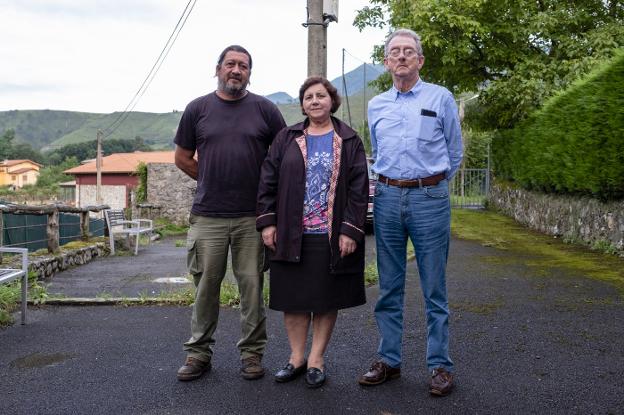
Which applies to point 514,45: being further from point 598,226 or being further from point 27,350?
point 27,350

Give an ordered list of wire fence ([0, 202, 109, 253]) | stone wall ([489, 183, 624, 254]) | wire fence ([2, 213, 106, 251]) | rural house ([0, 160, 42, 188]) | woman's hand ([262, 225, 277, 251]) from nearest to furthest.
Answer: woman's hand ([262, 225, 277, 251]), wire fence ([0, 202, 109, 253]), stone wall ([489, 183, 624, 254]), wire fence ([2, 213, 106, 251]), rural house ([0, 160, 42, 188])

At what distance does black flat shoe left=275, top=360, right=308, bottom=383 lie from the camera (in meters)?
3.65

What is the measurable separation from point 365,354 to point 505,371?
90 cm

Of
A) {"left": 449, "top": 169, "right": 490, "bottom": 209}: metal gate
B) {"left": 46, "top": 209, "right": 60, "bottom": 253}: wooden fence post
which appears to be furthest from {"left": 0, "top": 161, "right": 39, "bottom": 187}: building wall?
{"left": 46, "top": 209, "right": 60, "bottom": 253}: wooden fence post

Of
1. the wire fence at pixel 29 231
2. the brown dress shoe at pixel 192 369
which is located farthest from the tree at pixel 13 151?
the brown dress shoe at pixel 192 369

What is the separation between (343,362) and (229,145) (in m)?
1.55

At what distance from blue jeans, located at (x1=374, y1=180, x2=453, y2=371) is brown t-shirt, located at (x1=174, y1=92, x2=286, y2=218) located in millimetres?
763

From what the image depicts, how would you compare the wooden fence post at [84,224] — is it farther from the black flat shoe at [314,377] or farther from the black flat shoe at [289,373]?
the black flat shoe at [314,377]

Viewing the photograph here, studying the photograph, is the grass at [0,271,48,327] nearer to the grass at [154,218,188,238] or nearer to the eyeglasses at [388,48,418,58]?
the eyeglasses at [388,48,418,58]

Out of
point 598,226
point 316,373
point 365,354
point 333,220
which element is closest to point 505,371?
point 365,354

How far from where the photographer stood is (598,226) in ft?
32.4

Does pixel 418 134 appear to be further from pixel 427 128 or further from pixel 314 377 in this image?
pixel 314 377

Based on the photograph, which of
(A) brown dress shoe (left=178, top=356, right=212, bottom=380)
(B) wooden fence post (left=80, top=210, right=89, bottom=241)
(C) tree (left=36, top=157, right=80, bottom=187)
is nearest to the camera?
(A) brown dress shoe (left=178, top=356, right=212, bottom=380)

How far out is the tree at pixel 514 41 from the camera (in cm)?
1423
